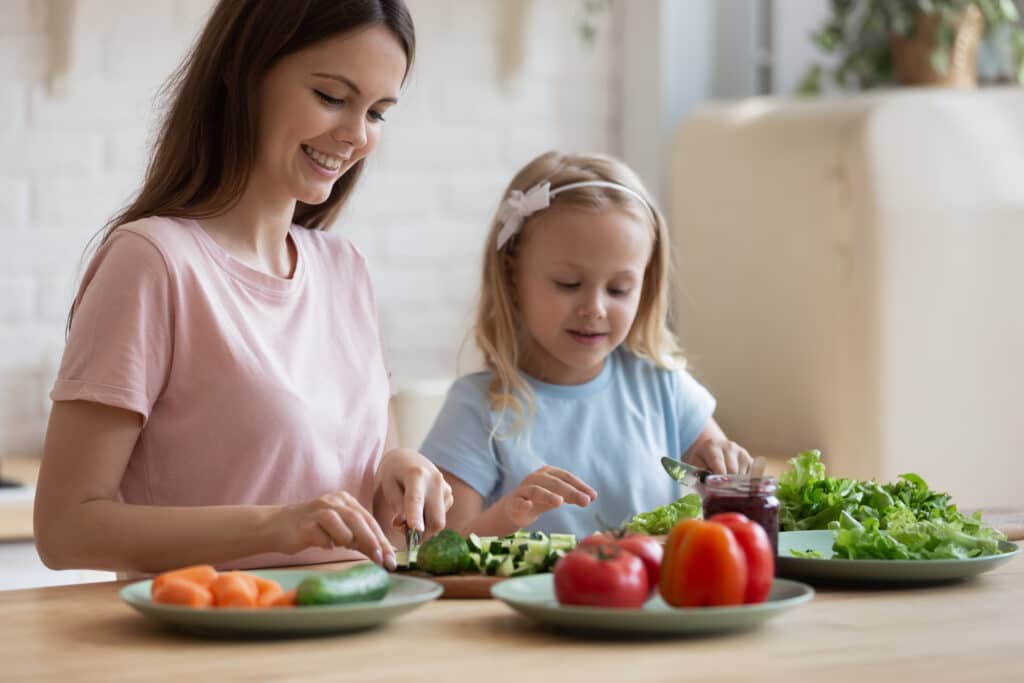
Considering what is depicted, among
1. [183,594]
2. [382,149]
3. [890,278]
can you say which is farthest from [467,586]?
[382,149]

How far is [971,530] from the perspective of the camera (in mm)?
1677

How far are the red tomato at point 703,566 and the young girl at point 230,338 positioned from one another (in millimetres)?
488

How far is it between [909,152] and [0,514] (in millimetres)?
1979

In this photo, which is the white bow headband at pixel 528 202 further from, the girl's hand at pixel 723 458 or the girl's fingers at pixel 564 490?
the girl's fingers at pixel 564 490

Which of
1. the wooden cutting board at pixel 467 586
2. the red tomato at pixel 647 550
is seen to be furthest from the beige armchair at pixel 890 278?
the red tomato at pixel 647 550

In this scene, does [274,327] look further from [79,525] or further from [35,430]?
[35,430]

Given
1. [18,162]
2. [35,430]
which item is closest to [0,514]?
[35,430]

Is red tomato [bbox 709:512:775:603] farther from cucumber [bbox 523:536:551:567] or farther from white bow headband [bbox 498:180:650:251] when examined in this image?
white bow headband [bbox 498:180:650:251]

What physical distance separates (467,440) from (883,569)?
96 cm

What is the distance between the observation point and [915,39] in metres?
3.68

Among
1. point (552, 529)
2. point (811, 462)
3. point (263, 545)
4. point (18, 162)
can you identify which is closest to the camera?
point (263, 545)

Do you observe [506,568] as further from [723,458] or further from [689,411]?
[689,411]

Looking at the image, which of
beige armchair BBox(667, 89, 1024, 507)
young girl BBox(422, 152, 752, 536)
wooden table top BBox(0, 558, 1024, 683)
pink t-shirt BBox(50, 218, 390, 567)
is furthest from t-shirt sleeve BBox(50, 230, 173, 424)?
beige armchair BBox(667, 89, 1024, 507)

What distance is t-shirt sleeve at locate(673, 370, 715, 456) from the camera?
259cm
